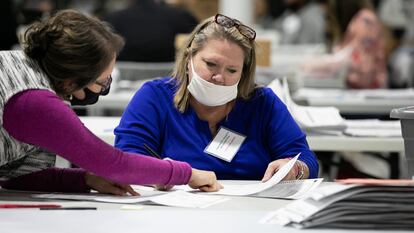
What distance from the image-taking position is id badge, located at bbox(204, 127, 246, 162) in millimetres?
2887

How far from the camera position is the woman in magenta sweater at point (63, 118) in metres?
2.21

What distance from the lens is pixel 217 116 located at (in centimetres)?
298

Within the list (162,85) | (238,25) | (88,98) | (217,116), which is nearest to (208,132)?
(217,116)

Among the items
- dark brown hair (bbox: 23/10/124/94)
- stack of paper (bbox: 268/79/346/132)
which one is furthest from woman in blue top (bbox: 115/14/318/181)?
stack of paper (bbox: 268/79/346/132)

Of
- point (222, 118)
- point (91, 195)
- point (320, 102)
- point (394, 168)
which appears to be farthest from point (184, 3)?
point (91, 195)

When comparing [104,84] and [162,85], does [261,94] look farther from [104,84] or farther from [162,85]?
[104,84]

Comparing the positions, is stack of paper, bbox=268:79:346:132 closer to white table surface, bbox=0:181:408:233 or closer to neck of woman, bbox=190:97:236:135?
neck of woman, bbox=190:97:236:135

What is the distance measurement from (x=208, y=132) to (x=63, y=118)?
83 cm

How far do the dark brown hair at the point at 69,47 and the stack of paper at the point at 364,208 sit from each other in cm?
75

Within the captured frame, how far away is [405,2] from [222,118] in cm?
830

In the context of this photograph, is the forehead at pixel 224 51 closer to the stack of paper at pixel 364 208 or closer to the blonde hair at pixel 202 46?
the blonde hair at pixel 202 46

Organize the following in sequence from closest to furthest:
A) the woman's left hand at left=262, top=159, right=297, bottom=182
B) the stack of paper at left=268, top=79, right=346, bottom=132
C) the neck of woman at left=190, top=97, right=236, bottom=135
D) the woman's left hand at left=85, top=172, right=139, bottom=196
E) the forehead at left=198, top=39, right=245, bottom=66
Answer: the woman's left hand at left=85, top=172, right=139, bottom=196
the woman's left hand at left=262, top=159, right=297, bottom=182
the forehead at left=198, top=39, right=245, bottom=66
the neck of woman at left=190, top=97, right=236, bottom=135
the stack of paper at left=268, top=79, right=346, bottom=132

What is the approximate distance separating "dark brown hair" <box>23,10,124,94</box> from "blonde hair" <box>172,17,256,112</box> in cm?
57

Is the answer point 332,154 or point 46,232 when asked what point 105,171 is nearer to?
point 46,232
